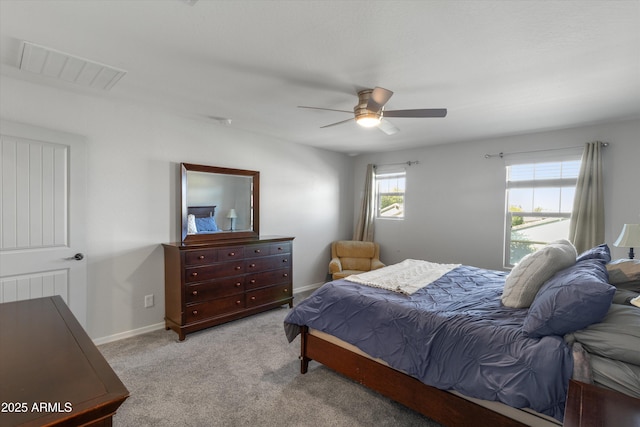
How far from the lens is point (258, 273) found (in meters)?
3.80

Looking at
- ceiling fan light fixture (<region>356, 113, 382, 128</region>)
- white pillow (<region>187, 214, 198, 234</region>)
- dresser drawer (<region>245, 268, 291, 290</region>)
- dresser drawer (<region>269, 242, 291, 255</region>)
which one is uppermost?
ceiling fan light fixture (<region>356, 113, 382, 128</region>)

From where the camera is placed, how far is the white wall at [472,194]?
11.0 ft

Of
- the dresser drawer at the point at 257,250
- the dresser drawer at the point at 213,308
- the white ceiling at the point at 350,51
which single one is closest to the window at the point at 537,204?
the white ceiling at the point at 350,51

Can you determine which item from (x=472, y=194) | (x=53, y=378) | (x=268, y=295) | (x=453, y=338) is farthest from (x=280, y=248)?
(x=53, y=378)

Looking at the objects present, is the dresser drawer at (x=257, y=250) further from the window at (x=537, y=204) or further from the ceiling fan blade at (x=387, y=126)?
the window at (x=537, y=204)

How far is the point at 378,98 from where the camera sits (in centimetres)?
225

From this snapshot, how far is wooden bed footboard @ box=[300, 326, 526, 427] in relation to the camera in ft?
5.46

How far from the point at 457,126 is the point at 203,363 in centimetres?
379

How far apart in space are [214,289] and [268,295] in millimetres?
785

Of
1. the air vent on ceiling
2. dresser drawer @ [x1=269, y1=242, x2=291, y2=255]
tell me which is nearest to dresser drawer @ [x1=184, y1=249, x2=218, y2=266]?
dresser drawer @ [x1=269, y1=242, x2=291, y2=255]

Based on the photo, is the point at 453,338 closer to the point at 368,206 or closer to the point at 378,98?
the point at 378,98

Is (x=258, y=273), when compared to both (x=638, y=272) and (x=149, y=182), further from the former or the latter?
(x=638, y=272)

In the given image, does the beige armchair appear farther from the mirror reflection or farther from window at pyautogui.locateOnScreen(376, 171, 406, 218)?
the mirror reflection

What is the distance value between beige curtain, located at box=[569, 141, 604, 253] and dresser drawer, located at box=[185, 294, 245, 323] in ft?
13.2
